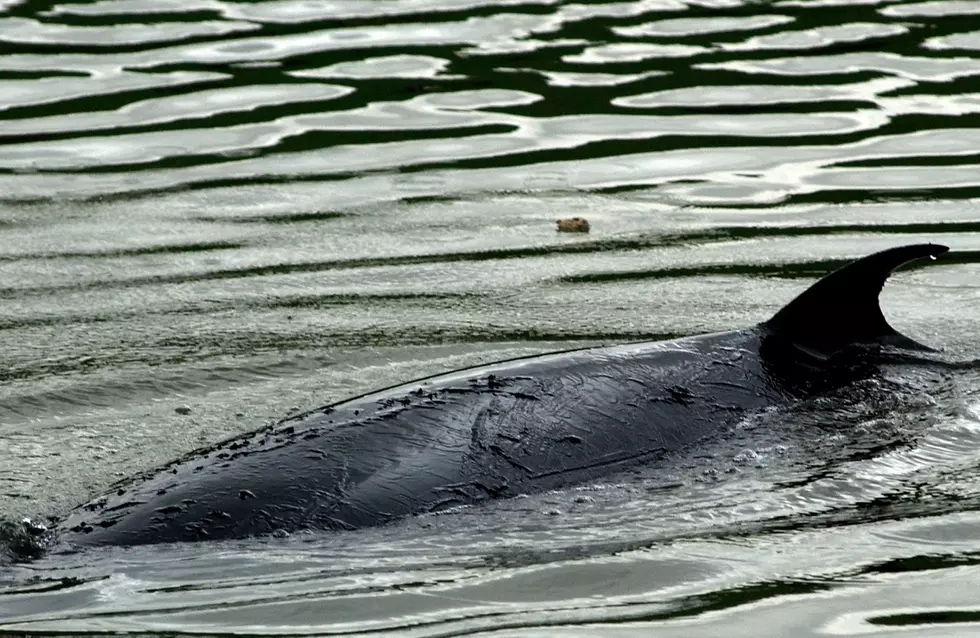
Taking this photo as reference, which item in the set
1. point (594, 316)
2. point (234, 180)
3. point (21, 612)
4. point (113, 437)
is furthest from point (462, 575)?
point (234, 180)

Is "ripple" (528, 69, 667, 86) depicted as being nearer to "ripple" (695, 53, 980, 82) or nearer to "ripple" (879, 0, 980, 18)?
"ripple" (695, 53, 980, 82)

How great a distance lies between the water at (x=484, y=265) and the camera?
17.9 feet

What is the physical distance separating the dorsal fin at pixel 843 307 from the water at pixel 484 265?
0.25 meters

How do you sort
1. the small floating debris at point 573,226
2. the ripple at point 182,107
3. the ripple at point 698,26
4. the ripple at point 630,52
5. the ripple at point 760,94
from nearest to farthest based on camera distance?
the small floating debris at point 573,226, the ripple at point 182,107, the ripple at point 760,94, the ripple at point 630,52, the ripple at point 698,26

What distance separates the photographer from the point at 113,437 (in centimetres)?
726

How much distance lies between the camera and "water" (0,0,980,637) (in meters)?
5.46

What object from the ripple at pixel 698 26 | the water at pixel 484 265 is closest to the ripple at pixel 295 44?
the water at pixel 484 265

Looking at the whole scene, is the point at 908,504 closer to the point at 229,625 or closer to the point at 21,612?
the point at 229,625

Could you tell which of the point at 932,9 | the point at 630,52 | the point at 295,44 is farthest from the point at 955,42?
the point at 295,44

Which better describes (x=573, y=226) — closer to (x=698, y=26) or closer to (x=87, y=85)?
(x=87, y=85)

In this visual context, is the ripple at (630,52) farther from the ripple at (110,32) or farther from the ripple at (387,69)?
the ripple at (110,32)

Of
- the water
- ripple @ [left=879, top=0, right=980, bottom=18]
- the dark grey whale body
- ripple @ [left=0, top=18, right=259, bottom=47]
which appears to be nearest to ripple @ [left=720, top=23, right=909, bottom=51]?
the water

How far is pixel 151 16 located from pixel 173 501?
10.5m

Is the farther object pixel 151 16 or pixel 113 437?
pixel 151 16
